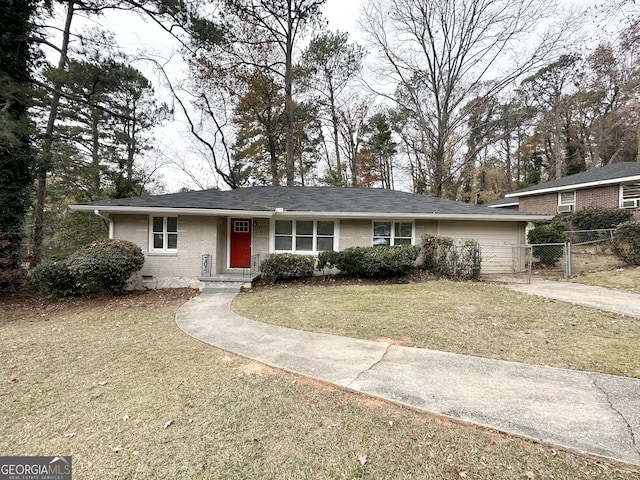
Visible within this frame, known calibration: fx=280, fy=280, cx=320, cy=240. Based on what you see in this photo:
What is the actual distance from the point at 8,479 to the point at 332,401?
8.99ft

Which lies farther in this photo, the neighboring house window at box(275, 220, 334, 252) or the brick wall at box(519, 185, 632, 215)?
the brick wall at box(519, 185, 632, 215)

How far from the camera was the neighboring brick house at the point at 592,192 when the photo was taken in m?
15.0

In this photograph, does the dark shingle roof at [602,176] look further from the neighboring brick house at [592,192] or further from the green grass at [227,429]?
the green grass at [227,429]

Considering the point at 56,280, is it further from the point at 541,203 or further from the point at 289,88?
the point at 541,203

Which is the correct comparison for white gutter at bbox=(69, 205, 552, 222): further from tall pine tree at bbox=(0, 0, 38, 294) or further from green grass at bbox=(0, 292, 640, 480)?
green grass at bbox=(0, 292, 640, 480)

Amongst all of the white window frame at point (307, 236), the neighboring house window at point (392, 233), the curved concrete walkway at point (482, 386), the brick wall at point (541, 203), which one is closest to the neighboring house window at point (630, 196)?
the brick wall at point (541, 203)

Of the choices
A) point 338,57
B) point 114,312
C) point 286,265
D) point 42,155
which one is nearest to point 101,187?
point 42,155

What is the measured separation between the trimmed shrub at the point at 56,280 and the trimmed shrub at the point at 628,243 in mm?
17927

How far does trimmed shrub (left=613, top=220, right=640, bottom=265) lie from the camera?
31.4ft

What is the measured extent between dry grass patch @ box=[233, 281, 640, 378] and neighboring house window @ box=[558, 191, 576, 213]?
14.1 meters

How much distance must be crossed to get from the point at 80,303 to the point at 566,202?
979 inches

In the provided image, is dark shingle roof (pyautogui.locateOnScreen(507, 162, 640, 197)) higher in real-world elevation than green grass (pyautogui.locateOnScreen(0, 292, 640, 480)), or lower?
higher

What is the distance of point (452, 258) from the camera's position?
10.2m

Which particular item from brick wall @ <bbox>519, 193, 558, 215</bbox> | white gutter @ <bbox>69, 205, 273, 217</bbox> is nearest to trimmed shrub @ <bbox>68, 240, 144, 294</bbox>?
white gutter @ <bbox>69, 205, 273, 217</bbox>
